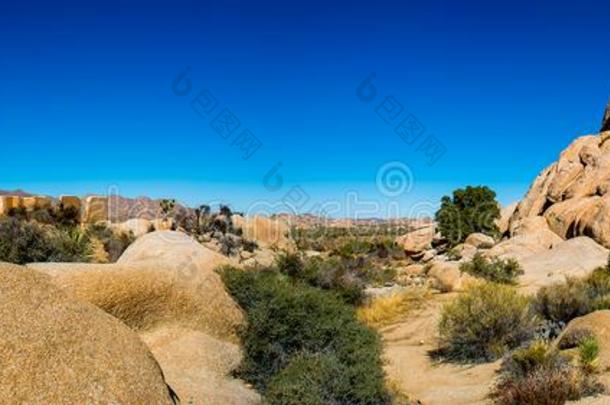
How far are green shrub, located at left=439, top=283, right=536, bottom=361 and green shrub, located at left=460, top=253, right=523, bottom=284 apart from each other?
1052cm

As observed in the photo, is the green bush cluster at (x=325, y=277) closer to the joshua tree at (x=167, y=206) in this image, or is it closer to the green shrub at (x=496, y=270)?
the green shrub at (x=496, y=270)

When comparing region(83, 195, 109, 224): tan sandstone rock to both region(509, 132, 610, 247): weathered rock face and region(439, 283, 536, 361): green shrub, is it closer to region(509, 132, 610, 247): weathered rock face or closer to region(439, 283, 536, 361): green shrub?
region(509, 132, 610, 247): weathered rock face

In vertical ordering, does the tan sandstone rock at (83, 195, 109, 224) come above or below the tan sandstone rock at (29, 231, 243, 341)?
above

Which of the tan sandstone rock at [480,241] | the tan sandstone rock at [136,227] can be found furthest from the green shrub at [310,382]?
the tan sandstone rock at [136,227]

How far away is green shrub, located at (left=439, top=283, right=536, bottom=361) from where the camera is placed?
12.6 metres

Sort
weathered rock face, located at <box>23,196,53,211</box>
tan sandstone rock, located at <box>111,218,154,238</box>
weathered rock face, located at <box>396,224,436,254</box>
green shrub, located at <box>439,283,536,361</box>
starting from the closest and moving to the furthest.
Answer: green shrub, located at <box>439,283,536,361</box>, tan sandstone rock, located at <box>111,218,154,238</box>, weathered rock face, located at <box>23,196,53,211</box>, weathered rock face, located at <box>396,224,436,254</box>

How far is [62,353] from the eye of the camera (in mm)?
5953

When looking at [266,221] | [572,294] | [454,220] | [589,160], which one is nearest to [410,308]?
[572,294]

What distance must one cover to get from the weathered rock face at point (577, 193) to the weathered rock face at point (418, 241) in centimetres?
897

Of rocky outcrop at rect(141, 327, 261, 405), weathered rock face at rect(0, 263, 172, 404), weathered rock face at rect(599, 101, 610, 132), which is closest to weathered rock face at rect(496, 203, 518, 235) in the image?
weathered rock face at rect(599, 101, 610, 132)

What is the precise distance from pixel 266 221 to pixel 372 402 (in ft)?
128

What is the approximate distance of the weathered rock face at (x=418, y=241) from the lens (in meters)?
50.0

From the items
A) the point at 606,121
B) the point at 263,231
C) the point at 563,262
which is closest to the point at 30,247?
the point at 563,262

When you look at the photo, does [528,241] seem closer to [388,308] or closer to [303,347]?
[388,308]
